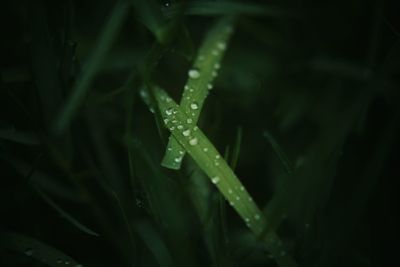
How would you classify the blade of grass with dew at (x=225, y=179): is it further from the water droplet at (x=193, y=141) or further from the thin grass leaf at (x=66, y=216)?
the thin grass leaf at (x=66, y=216)

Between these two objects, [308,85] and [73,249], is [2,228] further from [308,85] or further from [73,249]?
[308,85]

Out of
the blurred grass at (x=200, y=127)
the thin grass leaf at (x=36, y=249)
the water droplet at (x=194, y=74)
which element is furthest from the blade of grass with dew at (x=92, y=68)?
the thin grass leaf at (x=36, y=249)

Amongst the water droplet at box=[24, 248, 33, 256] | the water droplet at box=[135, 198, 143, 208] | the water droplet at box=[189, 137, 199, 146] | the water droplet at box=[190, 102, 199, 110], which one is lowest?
the water droplet at box=[24, 248, 33, 256]

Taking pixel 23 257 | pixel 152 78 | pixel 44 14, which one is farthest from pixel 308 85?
pixel 23 257

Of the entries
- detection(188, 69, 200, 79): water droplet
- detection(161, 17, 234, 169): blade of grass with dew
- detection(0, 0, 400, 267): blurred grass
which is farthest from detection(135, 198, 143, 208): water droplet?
detection(188, 69, 200, 79): water droplet

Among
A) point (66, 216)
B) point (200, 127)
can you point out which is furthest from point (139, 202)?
point (200, 127)

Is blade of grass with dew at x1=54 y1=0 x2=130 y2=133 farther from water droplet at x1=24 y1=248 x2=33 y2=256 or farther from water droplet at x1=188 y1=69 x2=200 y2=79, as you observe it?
water droplet at x1=24 y1=248 x2=33 y2=256

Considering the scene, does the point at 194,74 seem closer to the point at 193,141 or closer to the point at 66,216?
the point at 193,141
